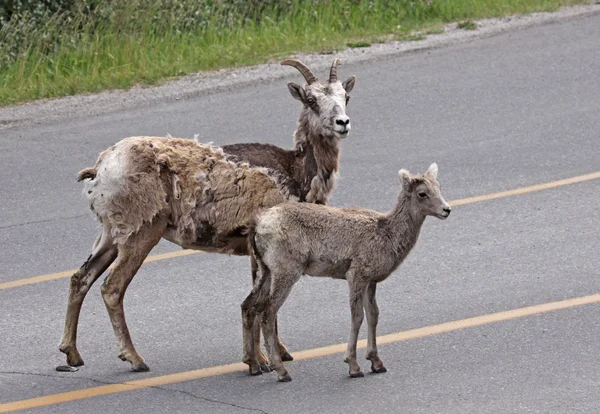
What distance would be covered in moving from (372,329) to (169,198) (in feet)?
5.07

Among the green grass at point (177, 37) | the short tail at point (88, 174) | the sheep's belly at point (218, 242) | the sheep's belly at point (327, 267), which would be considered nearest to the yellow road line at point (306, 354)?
the sheep's belly at point (327, 267)

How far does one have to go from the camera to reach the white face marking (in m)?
9.04

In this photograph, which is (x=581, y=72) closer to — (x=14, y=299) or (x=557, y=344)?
(x=557, y=344)

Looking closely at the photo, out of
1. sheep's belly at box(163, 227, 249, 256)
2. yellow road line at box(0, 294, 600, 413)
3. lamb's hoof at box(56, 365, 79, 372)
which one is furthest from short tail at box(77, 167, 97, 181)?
yellow road line at box(0, 294, 600, 413)

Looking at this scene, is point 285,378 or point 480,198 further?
point 480,198

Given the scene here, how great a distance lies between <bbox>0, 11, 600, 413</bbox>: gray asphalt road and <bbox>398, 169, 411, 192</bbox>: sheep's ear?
103cm

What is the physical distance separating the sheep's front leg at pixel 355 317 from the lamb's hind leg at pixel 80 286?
5.45 ft

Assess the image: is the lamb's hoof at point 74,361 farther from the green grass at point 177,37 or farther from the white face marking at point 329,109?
the green grass at point 177,37

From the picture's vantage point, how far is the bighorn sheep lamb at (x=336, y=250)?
333 inches

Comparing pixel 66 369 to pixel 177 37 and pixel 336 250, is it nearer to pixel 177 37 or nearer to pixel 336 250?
pixel 336 250

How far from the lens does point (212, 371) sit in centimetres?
870

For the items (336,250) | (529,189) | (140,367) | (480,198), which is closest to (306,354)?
(336,250)

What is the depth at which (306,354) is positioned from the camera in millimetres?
8875

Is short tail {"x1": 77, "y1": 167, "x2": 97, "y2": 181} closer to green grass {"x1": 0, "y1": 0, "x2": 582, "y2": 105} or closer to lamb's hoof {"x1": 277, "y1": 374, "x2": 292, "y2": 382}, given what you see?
lamb's hoof {"x1": 277, "y1": 374, "x2": 292, "y2": 382}
